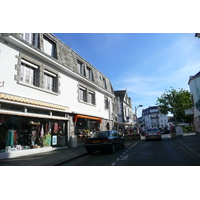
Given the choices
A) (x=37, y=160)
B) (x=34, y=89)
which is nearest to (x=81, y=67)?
(x=34, y=89)

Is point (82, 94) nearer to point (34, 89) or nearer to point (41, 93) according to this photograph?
point (41, 93)

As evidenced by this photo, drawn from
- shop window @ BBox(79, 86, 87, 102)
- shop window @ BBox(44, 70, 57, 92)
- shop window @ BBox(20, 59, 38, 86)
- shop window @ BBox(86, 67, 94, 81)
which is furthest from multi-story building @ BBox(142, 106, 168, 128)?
shop window @ BBox(20, 59, 38, 86)

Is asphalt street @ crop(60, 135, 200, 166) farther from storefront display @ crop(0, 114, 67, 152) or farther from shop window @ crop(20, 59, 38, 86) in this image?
shop window @ crop(20, 59, 38, 86)

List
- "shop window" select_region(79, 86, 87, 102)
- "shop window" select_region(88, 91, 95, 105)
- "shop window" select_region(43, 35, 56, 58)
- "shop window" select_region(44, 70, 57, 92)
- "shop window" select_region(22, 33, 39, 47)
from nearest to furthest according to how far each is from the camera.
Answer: "shop window" select_region(22, 33, 39, 47)
"shop window" select_region(44, 70, 57, 92)
"shop window" select_region(43, 35, 56, 58)
"shop window" select_region(79, 86, 87, 102)
"shop window" select_region(88, 91, 95, 105)

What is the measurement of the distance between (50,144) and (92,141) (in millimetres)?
3876

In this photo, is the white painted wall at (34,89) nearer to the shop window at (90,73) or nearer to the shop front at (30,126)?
the shop front at (30,126)

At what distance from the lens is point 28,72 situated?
437 inches

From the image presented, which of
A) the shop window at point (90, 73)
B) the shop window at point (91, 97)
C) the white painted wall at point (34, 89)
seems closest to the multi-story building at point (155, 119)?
the shop window at point (91, 97)

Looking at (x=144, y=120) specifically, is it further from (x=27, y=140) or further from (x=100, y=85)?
(x=27, y=140)

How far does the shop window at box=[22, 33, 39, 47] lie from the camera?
11.2 meters

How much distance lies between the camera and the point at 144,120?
99.3 m

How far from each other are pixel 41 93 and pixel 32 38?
156 inches

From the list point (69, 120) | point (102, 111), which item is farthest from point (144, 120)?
point (69, 120)

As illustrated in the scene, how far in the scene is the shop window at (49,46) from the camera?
13117 mm
